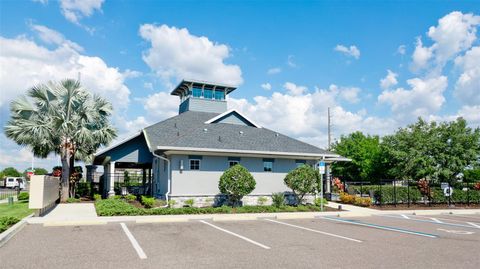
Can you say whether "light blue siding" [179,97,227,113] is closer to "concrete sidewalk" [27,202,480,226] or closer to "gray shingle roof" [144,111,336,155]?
"gray shingle roof" [144,111,336,155]

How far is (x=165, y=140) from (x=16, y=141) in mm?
9703

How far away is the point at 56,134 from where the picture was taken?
71.4 ft

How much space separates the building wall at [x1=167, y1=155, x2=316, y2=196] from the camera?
19000 mm

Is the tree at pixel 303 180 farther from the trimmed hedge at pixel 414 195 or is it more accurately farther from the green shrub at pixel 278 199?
the trimmed hedge at pixel 414 195

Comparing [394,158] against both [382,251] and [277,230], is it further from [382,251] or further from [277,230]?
[382,251]

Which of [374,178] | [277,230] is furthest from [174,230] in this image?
[374,178]

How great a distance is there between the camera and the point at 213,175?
65.3ft

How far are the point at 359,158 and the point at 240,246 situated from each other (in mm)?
39249

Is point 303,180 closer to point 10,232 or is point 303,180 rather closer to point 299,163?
point 299,163

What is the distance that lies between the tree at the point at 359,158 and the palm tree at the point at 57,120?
31.0m

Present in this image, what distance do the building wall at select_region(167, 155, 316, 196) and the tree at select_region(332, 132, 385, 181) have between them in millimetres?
22861

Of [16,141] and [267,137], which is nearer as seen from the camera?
[16,141]

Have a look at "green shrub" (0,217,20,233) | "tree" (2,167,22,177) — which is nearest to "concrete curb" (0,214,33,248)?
"green shrub" (0,217,20,233)

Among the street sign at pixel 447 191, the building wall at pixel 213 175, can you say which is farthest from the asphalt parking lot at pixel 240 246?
the street sign at pixel 447 191
